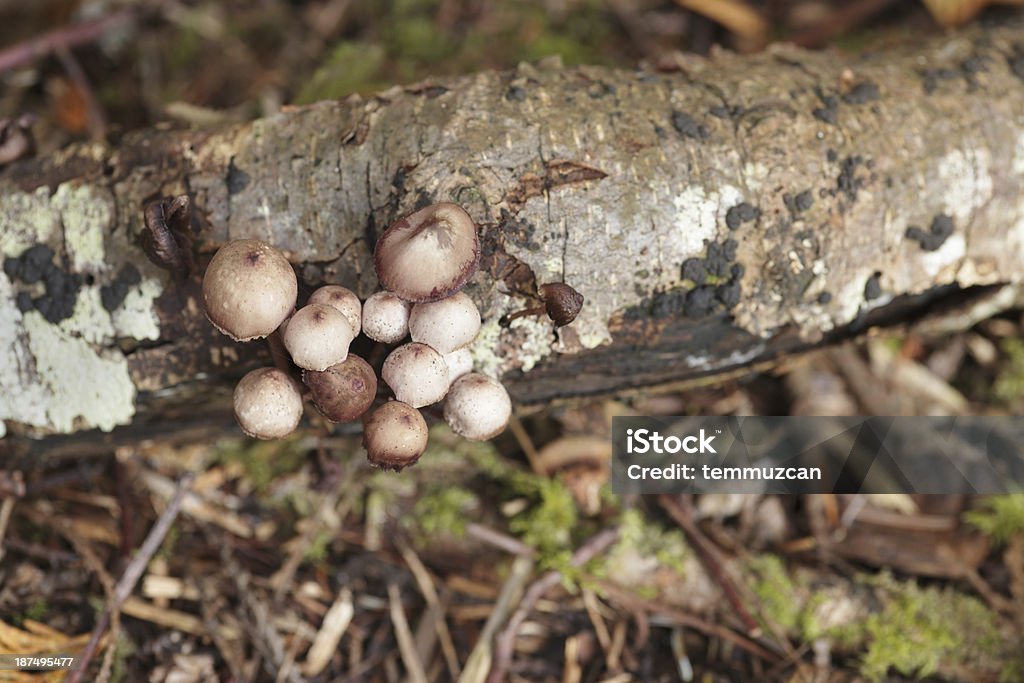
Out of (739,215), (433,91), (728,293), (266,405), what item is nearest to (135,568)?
(266,405)

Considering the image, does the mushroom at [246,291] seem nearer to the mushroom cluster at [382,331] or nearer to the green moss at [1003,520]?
the mushroom cluster at [382,331]

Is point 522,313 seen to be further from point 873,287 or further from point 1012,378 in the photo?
point 1012,378

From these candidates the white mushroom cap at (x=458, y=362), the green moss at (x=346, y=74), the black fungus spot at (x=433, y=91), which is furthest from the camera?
the green moss at (x=346, y=74)

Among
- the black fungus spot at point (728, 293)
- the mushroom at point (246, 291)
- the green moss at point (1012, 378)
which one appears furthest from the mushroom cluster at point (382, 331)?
the green moss at point (1012, 378)

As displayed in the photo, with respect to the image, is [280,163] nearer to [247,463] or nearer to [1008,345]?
[247,463]

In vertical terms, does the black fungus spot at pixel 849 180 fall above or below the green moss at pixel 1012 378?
above

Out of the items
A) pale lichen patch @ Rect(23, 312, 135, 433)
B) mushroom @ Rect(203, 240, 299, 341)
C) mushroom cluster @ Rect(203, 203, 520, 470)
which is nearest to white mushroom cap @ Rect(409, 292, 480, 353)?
mushroom cluster @ Rect(203, 203, 520, 470)

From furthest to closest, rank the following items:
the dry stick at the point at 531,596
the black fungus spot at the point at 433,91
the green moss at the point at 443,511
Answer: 1. the green moss at the point at 443,511
2. the dry stick at the point at 531,596
3. the black fungus spot at the point at 433,91
